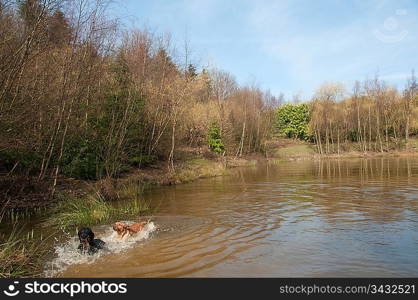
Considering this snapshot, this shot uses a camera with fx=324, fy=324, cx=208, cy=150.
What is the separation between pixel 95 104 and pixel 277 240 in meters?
13.6

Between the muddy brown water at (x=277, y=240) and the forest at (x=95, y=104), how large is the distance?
15.6ft

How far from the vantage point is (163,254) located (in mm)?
6848

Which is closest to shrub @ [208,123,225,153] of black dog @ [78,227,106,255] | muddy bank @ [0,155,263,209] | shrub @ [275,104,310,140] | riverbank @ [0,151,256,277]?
muddy bank @ [0,155,263,209]

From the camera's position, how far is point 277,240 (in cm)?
770

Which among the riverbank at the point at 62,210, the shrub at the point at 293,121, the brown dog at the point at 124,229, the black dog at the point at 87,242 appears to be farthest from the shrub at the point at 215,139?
the shrub at the point at 293,121

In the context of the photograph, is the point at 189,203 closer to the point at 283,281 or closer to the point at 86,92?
the point at 86,92

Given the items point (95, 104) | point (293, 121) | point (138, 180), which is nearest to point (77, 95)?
point (95, 104)

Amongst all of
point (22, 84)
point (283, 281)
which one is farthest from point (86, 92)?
point (283, 281)

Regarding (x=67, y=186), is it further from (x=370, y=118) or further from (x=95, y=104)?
(x=370, y=118)

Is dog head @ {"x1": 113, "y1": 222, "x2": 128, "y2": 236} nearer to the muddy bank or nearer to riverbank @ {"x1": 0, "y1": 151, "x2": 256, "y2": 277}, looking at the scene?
riverbank @ {"x1": 0, "y1": 151, "x2": 256, "y2": 277}

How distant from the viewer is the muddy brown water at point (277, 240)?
19.2 feet

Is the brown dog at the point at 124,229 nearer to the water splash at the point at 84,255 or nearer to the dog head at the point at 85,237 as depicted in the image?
the water splash at the point at 84,255

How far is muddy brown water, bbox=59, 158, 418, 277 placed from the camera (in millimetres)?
5844

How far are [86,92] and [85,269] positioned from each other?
37.2ft
